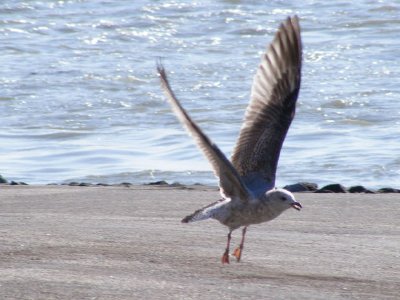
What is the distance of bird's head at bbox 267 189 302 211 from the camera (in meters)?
7.60

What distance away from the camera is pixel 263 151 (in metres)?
8.09

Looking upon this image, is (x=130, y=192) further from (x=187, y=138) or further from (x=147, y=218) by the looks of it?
(x=187, y=138)

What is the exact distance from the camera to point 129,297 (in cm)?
649

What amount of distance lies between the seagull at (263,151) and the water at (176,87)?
4.82 meters

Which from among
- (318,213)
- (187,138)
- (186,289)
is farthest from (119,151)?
(186,289)

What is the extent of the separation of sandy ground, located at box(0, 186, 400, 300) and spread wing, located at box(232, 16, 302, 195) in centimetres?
56

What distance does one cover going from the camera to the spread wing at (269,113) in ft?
26.5

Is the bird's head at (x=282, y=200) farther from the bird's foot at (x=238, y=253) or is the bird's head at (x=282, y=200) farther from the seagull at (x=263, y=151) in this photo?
the bird's foot at (x=238, y=253)

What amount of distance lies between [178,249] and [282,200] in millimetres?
859

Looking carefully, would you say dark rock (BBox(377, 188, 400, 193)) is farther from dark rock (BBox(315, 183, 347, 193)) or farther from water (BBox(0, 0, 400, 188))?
water (BBox(0, 0, 400, 188))

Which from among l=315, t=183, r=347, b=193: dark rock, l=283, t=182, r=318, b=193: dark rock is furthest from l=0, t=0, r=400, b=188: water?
l=315, t=183, r=347, b=193: dark rock

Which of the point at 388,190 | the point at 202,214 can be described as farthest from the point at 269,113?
the point at 388,190

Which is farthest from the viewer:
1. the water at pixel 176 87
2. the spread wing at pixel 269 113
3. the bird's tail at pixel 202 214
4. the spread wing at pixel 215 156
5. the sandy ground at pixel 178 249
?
the water at pixel 176 87

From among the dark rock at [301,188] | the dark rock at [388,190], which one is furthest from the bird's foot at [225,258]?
the dark rock at [388,190]
